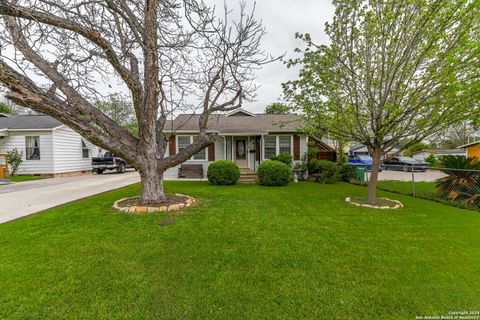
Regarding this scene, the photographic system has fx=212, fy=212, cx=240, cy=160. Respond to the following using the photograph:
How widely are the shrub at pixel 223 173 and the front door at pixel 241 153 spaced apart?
2848mm

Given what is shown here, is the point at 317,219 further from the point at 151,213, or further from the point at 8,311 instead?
the point at 8,311

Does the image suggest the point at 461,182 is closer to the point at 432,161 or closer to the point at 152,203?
the point at 152,203

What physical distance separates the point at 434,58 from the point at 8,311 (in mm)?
9216

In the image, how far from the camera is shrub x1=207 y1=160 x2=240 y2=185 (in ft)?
33.3

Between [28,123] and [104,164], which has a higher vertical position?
[28,123]

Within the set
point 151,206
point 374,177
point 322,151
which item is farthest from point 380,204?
point 322,151

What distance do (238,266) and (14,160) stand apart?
56.9 feet

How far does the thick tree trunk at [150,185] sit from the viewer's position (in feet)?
20.0

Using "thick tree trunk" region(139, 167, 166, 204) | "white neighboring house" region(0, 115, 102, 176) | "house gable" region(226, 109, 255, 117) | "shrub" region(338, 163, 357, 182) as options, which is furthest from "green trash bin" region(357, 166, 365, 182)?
"white neighboring house" region(0, 115, 102, 176)

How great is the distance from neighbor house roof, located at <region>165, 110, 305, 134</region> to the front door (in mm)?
892

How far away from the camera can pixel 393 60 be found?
226 inches

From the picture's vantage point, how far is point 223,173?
10.1 meters

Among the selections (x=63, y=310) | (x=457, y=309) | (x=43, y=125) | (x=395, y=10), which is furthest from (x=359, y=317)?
(x=43, y=125)

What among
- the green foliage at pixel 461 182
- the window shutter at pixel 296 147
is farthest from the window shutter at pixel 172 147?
the green foliage at pixel 461 182
